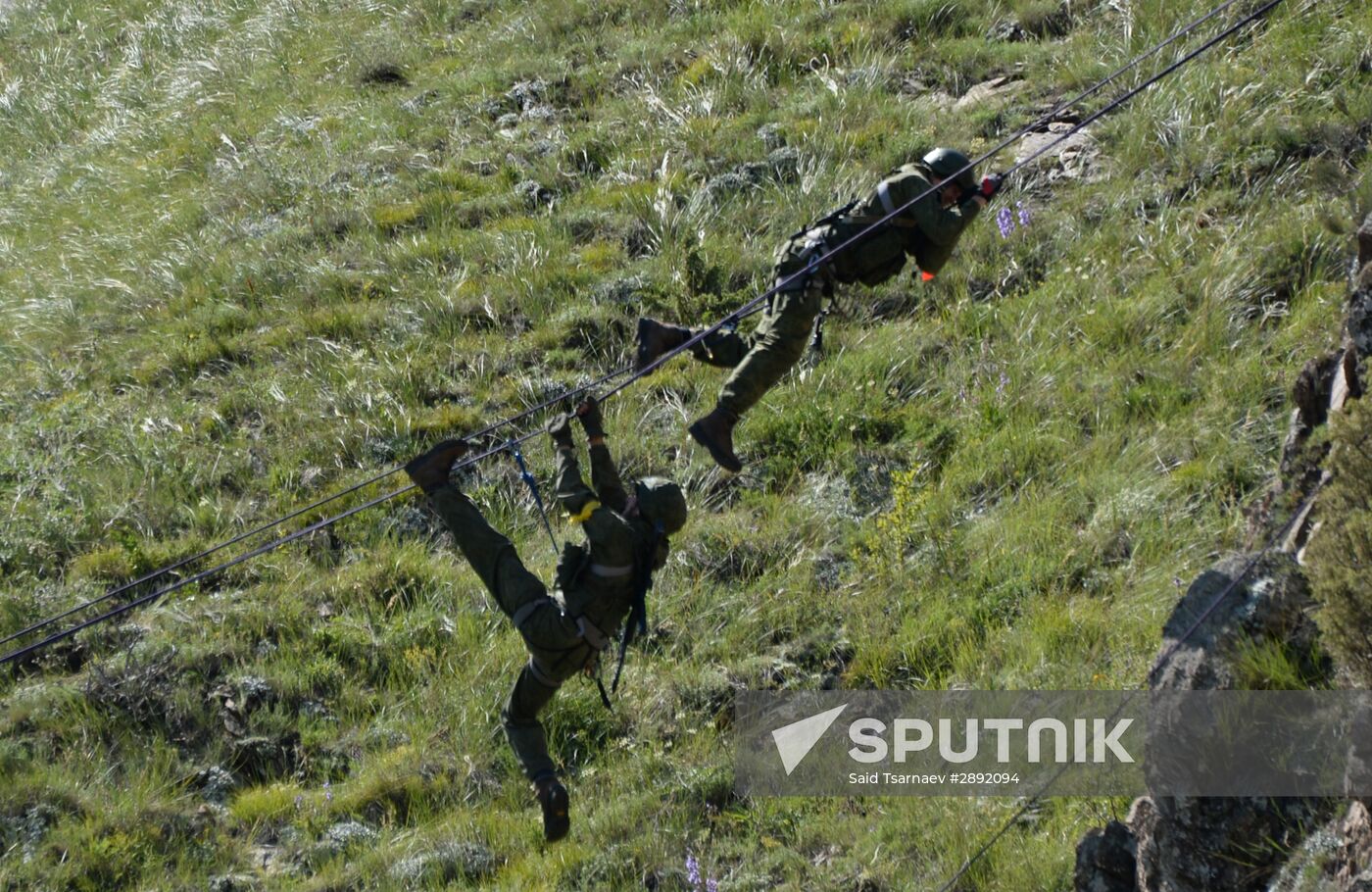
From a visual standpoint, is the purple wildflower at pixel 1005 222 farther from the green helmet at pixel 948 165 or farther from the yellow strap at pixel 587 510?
the yellow strap at pixel 587 510

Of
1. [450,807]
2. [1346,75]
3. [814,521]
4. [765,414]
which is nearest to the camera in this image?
[450,807]

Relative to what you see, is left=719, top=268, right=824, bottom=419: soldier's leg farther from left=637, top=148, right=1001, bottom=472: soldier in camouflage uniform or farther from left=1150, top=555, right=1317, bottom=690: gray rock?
left=1150, top=555, right=1317, bottom=690: gray rock

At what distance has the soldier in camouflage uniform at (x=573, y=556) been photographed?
6.90 metres

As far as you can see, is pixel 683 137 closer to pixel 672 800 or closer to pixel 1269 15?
pixel 1269 15

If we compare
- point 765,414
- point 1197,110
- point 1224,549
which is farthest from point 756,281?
point 1224,549

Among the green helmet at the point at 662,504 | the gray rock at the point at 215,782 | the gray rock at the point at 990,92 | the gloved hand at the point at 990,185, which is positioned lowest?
the gray rock at the point at 215,782

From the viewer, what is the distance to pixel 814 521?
32.8 ft

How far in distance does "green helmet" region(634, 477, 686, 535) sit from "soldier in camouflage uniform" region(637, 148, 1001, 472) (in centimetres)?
64

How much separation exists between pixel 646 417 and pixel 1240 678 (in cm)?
574

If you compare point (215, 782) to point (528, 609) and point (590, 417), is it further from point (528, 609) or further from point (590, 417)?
point (590, 417)

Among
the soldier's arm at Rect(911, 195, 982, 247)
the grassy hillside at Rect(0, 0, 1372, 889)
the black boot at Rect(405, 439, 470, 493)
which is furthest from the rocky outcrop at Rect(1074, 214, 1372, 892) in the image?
the black boot at Rect(405, 439, 470, 493)

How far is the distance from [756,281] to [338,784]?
17.1 ft

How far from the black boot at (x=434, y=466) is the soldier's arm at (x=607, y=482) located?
0.65 m

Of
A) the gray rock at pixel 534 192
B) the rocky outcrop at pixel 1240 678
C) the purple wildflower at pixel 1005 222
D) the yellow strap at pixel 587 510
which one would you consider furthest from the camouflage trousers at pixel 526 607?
the gray rock at pixel 534 192
